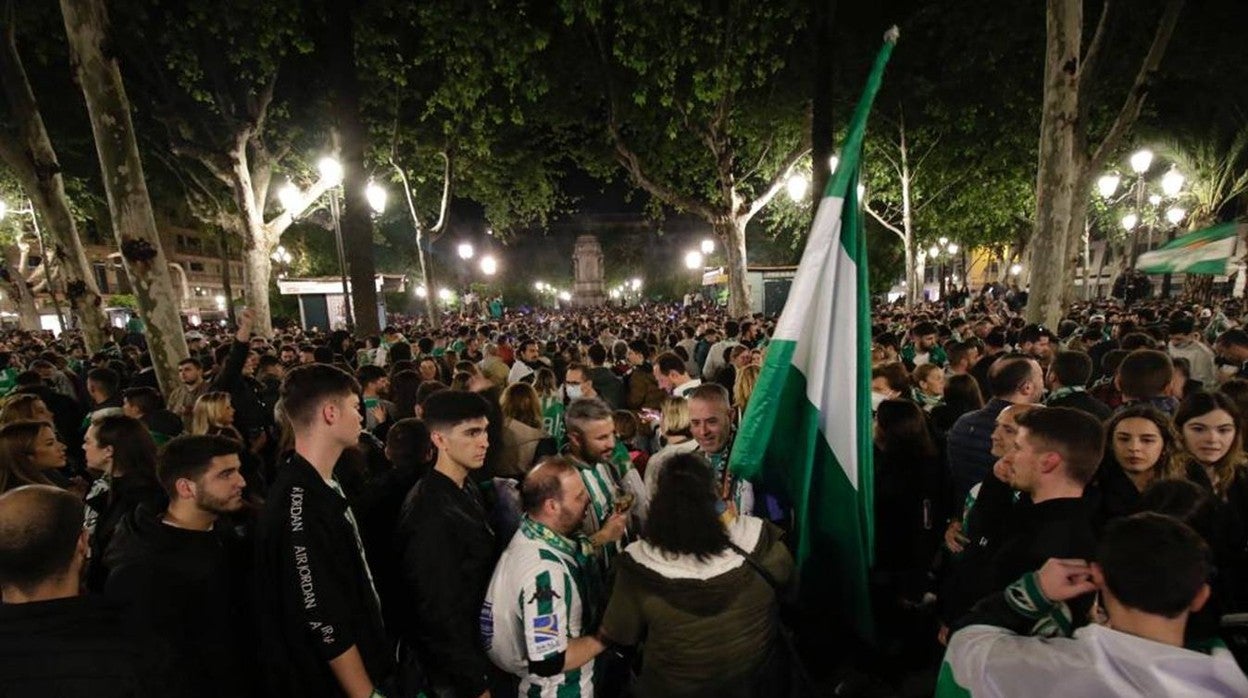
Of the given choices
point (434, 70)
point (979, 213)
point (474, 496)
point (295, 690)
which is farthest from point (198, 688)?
point (979, 213)

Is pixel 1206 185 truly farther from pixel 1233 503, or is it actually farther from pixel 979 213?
pixel 1233 503

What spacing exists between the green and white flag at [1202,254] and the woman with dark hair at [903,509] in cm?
1181

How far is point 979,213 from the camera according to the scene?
25.8 metres

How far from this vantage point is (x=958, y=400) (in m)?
4.99

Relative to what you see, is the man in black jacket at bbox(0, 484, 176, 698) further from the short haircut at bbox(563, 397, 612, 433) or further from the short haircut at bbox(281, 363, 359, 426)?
the short haircut at bbox(563, 397, 612, 433)

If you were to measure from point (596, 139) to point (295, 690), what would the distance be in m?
18.5

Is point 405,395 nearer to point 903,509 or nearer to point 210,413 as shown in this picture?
point 210,413

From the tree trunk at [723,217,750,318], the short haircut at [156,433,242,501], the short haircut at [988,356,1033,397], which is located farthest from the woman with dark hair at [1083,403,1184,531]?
the tree trunk at [723,217,750,318]

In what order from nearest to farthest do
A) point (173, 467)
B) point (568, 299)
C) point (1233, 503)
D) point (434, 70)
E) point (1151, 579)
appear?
point (1151, 579) → point (173, 467) → point (1233, 503) → point (434, 70) → point (568, 299)

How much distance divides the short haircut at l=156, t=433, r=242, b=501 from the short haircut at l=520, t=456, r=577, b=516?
1399mm

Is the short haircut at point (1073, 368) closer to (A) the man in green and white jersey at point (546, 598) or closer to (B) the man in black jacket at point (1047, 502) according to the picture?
(B) the man in black jacket at point (1047, 502)

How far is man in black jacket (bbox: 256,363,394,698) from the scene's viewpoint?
2.26 metres

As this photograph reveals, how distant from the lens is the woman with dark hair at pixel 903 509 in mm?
3686

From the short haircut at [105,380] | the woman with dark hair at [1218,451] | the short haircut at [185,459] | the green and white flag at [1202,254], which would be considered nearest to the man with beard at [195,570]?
the short haircut at [185,459]
